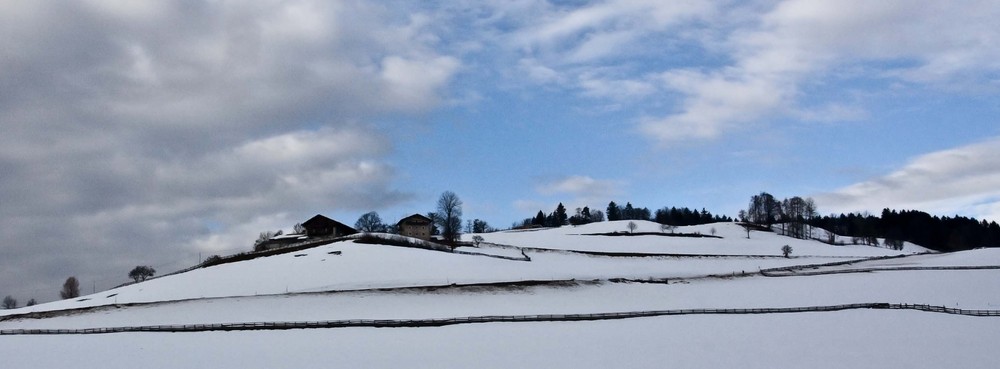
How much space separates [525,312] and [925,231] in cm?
17189

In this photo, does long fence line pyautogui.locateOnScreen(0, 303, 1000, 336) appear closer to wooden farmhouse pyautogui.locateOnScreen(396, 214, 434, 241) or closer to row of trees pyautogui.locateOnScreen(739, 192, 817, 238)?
wooden farmhouse pyautogui.locateOnScreen(396, 214, 434, 241)

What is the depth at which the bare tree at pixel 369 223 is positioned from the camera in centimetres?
14949

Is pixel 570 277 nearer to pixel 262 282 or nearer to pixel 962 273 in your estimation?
pixel 262 282

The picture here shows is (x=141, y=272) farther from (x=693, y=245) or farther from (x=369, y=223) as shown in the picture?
(x=693, y=245)

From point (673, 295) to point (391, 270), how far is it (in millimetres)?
25206

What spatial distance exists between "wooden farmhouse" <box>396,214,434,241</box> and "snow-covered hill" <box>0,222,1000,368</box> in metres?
27.9

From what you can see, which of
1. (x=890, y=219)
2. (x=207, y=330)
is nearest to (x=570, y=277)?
(x=207, y=330)

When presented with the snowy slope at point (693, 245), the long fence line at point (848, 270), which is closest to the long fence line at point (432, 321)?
the long fence line at point (848, 270)

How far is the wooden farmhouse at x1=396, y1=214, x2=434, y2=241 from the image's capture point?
112m

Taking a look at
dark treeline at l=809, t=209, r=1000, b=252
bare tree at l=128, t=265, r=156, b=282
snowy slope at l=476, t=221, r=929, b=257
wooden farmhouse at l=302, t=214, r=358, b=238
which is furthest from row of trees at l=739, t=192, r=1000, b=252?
bare tree at l=128, t=265, r=156, b=282

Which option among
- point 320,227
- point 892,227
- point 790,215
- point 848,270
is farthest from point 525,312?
point 892,227

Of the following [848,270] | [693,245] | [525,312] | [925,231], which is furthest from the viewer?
[925,231]

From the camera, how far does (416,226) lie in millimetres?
112625

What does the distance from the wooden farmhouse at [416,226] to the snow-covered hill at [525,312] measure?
2789cm
